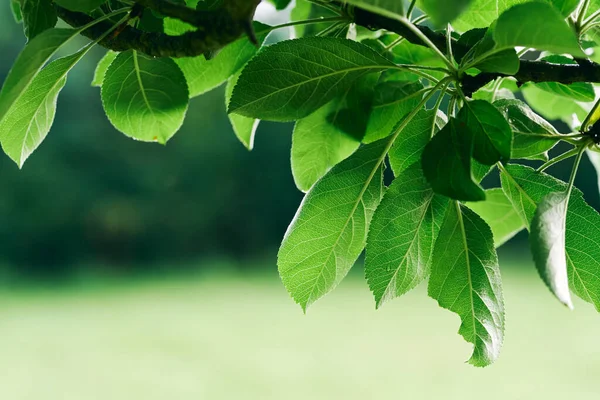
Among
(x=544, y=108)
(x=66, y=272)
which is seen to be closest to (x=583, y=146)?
(x=544, y=108)

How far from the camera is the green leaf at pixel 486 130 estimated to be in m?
0.23

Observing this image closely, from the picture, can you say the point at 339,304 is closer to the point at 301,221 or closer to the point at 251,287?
the point at 251,287

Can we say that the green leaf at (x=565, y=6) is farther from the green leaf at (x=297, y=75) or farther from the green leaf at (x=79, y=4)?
the green leaf at (x=79, y=4)

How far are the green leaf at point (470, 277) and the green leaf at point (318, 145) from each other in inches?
2.4

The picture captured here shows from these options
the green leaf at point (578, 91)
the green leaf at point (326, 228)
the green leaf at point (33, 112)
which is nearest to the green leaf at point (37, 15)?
the green leaf at point (33, 112)

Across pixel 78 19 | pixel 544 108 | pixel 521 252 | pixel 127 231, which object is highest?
pixel 78 19

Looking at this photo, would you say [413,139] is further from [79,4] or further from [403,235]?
[79,4]

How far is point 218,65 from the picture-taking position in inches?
11.9

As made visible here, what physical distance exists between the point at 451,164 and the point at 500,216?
0.17 m

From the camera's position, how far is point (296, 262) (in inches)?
10.9

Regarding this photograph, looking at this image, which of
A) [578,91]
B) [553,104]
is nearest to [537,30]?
[578,91]

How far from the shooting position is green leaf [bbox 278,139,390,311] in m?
0.28

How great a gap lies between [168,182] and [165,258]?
0.68 meters

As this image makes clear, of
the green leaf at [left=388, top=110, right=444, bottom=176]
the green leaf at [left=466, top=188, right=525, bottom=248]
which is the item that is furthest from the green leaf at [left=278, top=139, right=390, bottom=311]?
the green leaf at [left=466, top=188, right=525, bottom=248]
